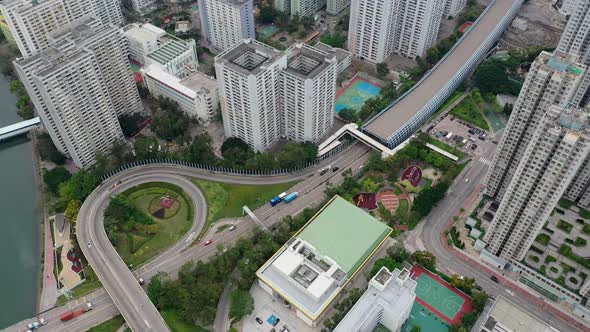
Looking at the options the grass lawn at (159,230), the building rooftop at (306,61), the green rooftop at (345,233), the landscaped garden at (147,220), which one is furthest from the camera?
the building rooftop at (306,61)

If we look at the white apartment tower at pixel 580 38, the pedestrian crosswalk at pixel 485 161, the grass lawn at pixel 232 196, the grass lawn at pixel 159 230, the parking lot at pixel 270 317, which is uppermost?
the white apartment tower at pixel 580 38

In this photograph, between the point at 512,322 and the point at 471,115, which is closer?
the point at 512,322

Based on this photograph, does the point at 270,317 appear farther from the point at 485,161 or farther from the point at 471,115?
the point at 471,115

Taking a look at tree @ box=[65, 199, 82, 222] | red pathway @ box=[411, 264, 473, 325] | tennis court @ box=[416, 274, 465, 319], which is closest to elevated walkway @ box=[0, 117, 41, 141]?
tree @ box=[65, 199, 82, 222]

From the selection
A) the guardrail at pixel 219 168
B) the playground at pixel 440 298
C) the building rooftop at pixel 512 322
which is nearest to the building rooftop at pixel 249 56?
the guardrail at pixel 219 168

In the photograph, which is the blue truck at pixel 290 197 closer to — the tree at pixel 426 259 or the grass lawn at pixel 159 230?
the grass lawn at pixel 159 230

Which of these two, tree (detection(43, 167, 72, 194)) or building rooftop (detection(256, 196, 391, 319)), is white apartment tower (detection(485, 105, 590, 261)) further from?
tree (detection(43, 167, 72, 194))

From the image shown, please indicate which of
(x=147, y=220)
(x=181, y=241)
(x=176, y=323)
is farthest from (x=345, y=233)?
(x=147, y=220)
